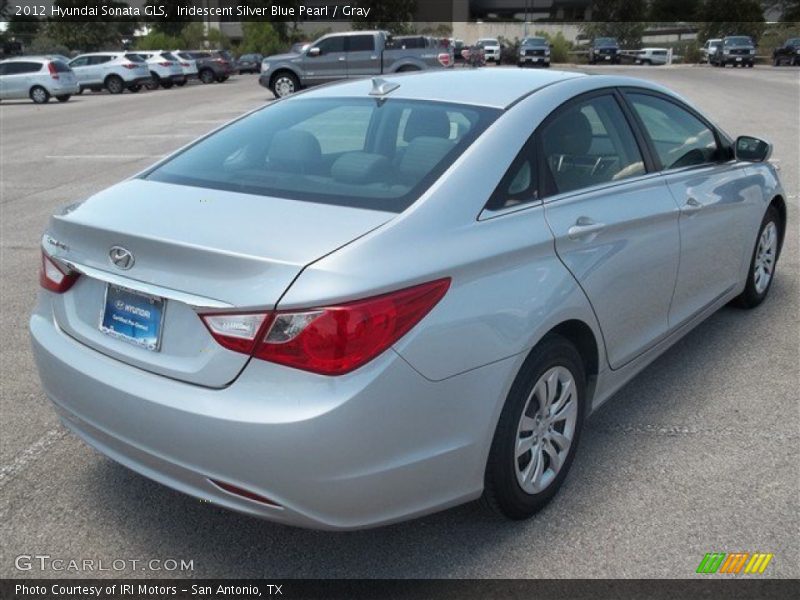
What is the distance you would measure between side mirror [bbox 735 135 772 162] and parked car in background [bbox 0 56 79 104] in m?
29.4

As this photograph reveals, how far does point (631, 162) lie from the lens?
3725mm

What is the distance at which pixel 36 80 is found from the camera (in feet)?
95.7

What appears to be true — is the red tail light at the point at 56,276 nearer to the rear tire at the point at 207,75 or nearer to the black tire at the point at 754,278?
the black tire at the point at 754,278

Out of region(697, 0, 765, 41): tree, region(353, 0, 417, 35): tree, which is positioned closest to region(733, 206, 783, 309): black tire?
region(353, 0, 417, 35): tree

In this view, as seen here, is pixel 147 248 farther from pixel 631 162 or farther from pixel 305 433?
pixel 631 162

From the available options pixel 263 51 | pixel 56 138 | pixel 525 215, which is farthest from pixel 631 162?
pixel 263 51

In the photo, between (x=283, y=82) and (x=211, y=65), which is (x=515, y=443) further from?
(x=211, y=65)

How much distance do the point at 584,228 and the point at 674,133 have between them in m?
1.57

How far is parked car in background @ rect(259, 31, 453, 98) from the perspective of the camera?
2598 centimetres

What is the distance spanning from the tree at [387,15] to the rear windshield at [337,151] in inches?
2286

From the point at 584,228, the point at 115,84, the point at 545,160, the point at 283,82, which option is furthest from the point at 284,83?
the point at 584,228

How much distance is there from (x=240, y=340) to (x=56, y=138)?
52.3 ft

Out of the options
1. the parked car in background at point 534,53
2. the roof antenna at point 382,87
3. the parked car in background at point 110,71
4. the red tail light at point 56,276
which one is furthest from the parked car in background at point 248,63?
the red tail light at point 56,276

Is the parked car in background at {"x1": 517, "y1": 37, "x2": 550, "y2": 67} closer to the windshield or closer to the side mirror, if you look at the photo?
the windshield
